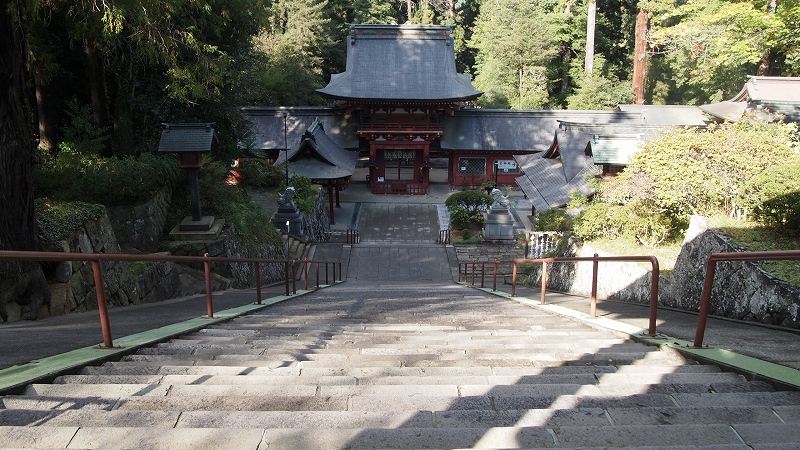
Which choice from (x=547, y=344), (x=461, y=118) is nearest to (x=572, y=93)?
(x=461, y=118)

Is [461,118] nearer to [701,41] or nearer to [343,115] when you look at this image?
[343,115]

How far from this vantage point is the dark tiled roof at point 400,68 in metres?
27.2

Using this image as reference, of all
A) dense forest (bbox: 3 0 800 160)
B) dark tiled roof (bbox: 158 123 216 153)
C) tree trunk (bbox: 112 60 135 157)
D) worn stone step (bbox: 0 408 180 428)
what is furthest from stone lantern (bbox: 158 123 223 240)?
worn stone step (bbox: 0 408 180 428)

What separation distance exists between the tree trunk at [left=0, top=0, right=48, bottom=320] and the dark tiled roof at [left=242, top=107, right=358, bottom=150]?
22326 mm

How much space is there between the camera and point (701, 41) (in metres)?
22.2

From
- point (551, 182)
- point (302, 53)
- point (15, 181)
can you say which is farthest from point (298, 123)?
point (15, 181)

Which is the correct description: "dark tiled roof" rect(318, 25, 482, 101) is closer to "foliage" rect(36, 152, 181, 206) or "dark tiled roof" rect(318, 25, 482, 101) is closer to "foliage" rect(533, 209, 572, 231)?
"foliage" rect(533, 209, 572, 231)

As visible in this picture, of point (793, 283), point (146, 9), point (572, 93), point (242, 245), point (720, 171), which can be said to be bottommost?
point (242, 245)

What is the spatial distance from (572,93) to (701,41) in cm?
1556

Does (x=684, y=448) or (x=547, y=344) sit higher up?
(x=684, y=448)

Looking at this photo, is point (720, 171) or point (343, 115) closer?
point (720, 171)

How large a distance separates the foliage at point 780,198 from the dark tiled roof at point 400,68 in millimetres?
20709

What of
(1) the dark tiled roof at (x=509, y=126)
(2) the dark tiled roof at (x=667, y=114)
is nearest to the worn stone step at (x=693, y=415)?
(1) the dark tiled roof at (x=509, y=126)

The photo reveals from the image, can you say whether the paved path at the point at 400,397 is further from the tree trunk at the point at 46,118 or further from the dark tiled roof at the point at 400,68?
the dark tiled roof at the point at 400,68
